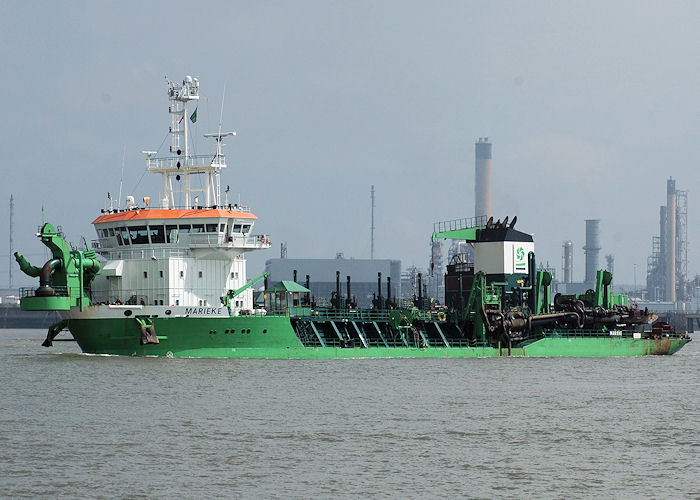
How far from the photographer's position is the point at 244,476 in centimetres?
2753

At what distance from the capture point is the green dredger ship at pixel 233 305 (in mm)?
54625

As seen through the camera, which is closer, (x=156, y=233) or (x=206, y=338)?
(x=206, y=338)

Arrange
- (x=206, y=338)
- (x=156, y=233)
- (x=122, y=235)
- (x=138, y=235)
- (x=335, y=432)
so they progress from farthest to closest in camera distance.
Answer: (x=122, y=235) < (x=138, y=235) < (x=156, y=233) < (x=206, y=338) < (x=335, y=432)

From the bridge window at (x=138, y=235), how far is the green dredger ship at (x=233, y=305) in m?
0.06

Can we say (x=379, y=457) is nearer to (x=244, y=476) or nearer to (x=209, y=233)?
(x=244, y=476)

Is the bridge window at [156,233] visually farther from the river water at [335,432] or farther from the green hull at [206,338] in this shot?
the river water at [335,432]

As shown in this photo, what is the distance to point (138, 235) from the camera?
5825 centimetres

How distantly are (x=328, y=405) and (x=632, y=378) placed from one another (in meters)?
19.2

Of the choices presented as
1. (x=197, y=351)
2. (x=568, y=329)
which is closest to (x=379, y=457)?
(x=197, y=351)

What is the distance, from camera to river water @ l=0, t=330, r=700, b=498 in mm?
26875

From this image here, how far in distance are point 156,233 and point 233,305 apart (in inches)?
206

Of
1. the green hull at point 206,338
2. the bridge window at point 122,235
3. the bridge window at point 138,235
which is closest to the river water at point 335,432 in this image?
the green hull at point 206,338

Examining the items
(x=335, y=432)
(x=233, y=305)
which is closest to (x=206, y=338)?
(x=233, y=305)

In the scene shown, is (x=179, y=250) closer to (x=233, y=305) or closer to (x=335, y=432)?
(x=233, y=305)
